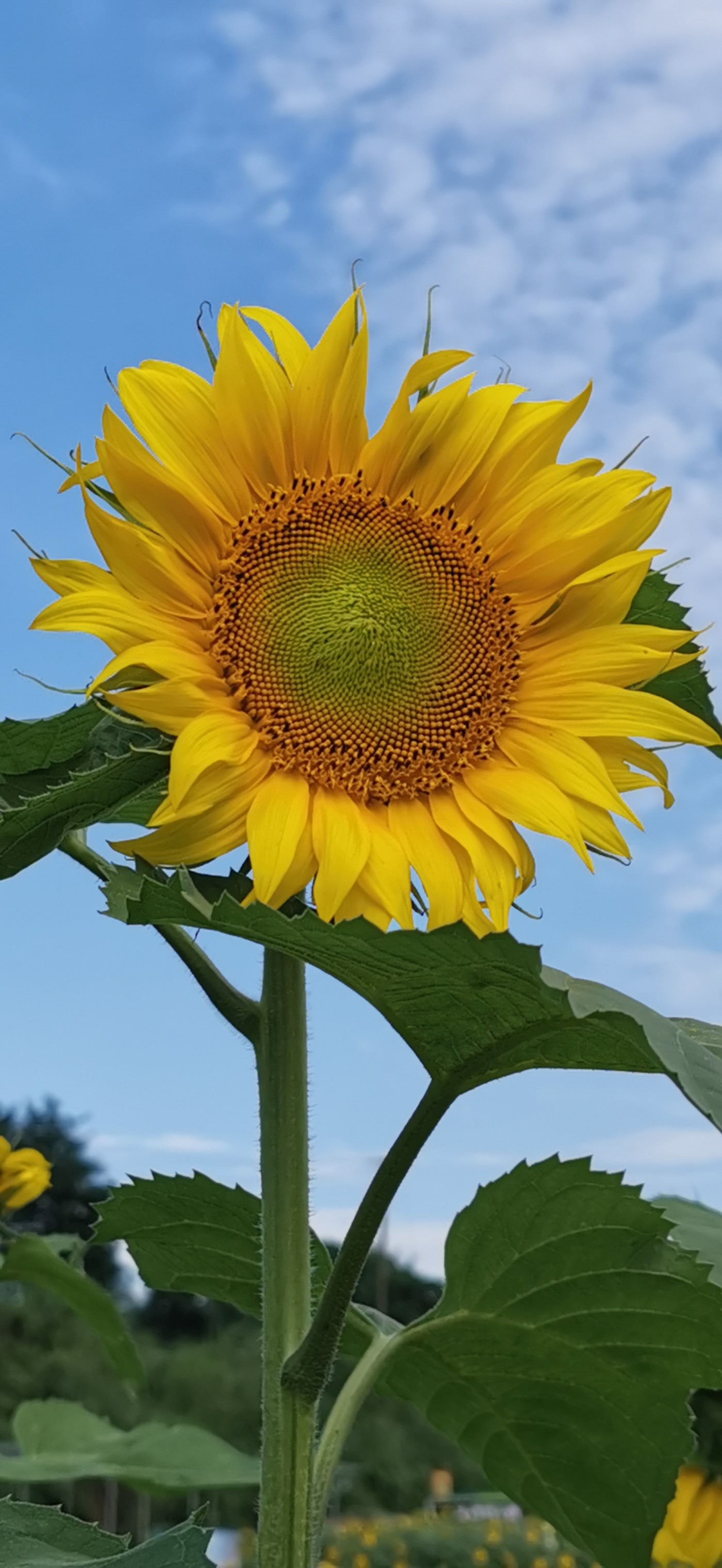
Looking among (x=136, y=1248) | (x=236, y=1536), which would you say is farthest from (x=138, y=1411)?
(x=136, y=1248)

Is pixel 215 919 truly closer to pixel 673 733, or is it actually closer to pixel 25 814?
pixel 25 814

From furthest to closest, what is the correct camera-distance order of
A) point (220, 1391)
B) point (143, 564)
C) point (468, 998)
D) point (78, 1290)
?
point (220, 1391) → point (78, 1290) → point (143, 564) → point (468, 998)

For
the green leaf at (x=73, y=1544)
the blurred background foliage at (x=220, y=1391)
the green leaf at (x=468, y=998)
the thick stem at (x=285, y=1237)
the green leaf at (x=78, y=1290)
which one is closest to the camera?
the green leaf at (x=468, y=998)

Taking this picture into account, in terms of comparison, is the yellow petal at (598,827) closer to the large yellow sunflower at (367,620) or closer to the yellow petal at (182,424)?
the large yellow sunflower at (367,620)

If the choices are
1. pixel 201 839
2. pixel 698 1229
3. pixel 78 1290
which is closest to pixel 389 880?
pixel 201 839

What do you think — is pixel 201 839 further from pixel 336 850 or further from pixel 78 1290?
pixel 78 1290

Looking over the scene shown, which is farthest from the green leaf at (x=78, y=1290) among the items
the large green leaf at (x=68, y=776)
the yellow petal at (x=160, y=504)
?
the yellow petal at (x=160, y=504)
